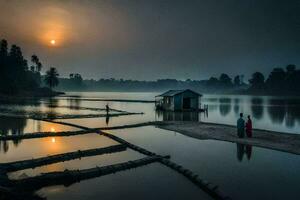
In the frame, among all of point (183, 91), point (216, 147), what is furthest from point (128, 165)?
point (183, 91)

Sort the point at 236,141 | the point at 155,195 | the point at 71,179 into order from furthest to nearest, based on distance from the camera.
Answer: the point at 236,141 < the point at 71,179 < the point at 155,195

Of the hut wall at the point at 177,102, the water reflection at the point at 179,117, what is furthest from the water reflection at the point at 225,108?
the water reflection at the point at 179,117

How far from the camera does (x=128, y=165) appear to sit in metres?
14.9

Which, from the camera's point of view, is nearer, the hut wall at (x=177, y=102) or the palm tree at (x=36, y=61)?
the hut wall at (x=177, y=102)

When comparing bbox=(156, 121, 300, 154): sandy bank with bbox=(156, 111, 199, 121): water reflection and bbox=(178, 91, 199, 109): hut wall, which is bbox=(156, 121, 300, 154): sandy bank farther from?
bbox=(178, 91, 199, 109): hut wall

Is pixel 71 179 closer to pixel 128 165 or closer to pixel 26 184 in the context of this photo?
pixel 26 184

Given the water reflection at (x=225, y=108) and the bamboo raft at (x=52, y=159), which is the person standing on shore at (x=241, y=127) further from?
the water reflection at (x=225, y=108)

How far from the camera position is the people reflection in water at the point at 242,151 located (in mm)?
18039

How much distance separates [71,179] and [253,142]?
15177mm

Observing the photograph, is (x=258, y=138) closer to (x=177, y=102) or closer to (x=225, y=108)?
(x=177, y=102)

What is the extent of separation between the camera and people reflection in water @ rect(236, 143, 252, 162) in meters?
18.0

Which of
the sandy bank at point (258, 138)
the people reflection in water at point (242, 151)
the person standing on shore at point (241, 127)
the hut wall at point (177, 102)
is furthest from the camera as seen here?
the hut wall at point (177, 102)

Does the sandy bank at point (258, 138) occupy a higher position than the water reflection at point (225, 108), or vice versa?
the water reflection at point (225, 108)

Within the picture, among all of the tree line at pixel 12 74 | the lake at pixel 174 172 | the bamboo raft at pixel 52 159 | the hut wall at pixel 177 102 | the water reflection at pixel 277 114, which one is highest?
the tree line at pixel 12 74
